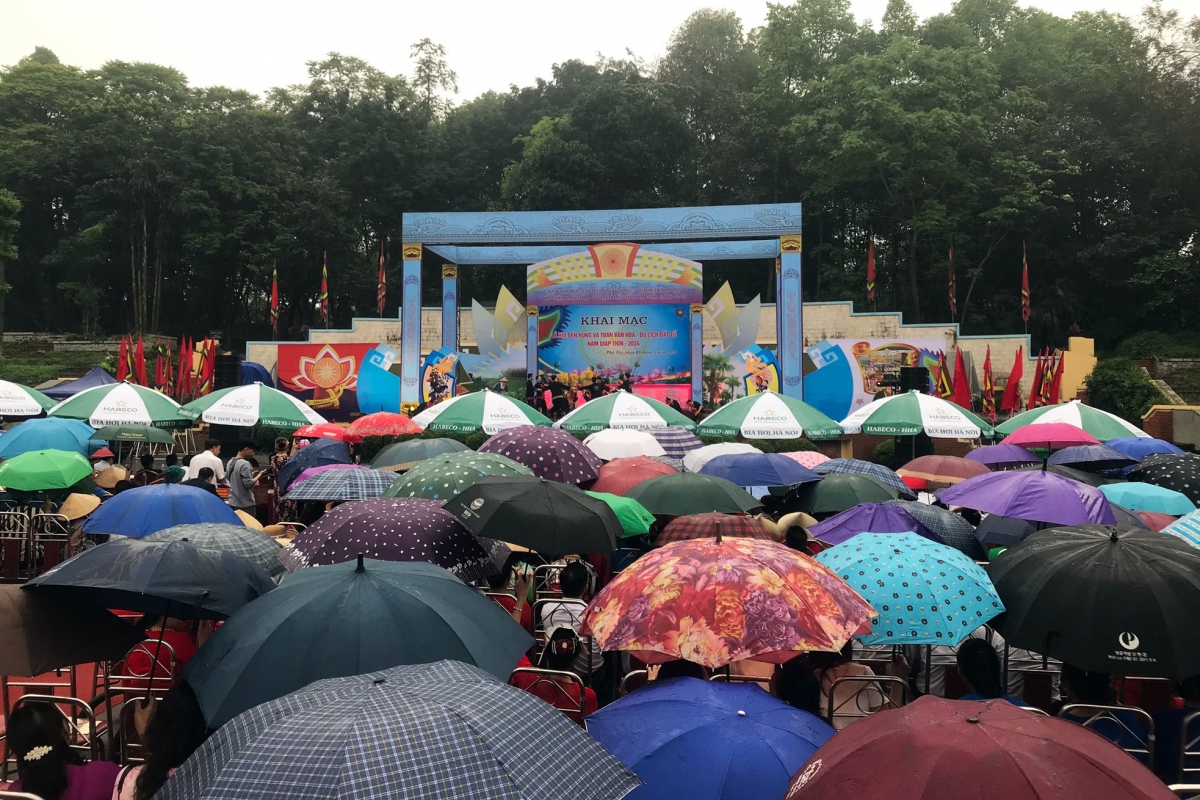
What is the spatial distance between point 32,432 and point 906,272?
2917cm

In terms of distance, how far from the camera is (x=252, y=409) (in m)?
10.8

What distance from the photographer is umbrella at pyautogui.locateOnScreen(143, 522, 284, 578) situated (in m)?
4.64

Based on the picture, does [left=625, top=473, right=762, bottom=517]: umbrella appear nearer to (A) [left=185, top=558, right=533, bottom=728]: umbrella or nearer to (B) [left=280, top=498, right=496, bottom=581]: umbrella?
(B) [left=280, top=498, right=496, bottom=581]: umbrella

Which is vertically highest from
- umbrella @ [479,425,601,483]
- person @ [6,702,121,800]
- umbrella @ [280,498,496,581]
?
umbrella @ [479,425,601,483]

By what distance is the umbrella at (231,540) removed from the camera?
4.64 meters

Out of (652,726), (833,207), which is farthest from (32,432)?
(833,207)

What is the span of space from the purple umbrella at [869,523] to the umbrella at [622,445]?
138 inches

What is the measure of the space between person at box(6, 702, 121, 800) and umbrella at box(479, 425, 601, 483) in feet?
14.7

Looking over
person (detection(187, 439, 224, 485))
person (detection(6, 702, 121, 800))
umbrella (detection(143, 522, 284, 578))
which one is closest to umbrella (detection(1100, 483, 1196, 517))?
umbrella (detection(143, 522, 284, 578))

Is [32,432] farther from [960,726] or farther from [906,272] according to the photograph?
[906,272]

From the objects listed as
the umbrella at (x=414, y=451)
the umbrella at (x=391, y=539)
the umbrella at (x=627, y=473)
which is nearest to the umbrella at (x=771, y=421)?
the umbrella at (x=627, y=473)

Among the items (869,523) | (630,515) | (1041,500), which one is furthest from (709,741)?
(1041,500)

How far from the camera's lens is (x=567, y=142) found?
3462 centimetres

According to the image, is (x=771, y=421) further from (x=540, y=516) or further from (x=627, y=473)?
(x=540, y=516)
